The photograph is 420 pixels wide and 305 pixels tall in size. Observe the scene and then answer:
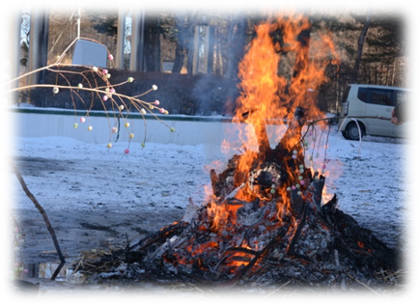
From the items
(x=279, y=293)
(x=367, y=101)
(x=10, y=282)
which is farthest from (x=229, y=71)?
(x=10, y=282)

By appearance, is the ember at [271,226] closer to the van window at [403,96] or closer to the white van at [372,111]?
the white van at [372,111]

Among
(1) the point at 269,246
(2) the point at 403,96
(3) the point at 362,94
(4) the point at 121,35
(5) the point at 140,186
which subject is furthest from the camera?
(5) the point at 140,186

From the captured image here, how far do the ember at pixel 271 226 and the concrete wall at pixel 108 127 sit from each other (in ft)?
0.82

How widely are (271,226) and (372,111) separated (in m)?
1.16

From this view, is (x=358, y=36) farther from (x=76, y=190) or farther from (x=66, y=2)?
(x=76, y=190)

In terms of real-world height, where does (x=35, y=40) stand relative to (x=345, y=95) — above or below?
above

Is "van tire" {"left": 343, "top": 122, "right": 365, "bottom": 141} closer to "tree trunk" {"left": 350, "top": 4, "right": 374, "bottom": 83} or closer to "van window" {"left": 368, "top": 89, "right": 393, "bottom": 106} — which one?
"van window" {"left": 368, "top": 89, "right": 393, "bottom": 106}

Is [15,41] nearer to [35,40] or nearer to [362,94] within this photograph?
[35,40]

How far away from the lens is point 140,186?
5.12 metres

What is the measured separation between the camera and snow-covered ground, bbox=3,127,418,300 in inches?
179

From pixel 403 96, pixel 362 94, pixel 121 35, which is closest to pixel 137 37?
pixel 121 35

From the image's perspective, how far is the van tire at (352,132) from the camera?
174 inches

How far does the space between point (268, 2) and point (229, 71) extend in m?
0.59

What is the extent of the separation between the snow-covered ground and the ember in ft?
0.77
